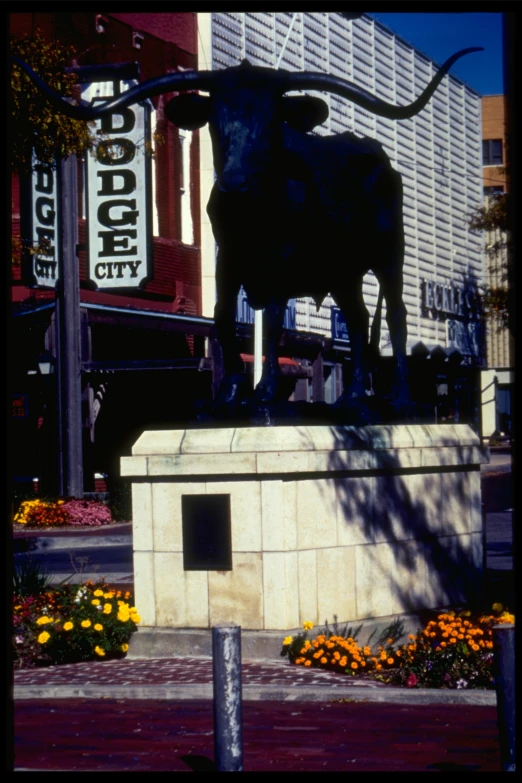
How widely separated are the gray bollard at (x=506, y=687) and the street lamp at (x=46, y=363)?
20.4 meters

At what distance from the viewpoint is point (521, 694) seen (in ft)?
19.5

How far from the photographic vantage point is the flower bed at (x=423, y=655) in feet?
29.0

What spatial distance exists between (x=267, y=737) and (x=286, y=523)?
107 inches

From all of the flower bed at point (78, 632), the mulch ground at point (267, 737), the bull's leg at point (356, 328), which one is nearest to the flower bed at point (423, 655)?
the mulch ground at point (267, 737)

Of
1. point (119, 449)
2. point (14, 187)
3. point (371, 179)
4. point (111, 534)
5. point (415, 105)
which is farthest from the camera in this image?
point (119, 449)

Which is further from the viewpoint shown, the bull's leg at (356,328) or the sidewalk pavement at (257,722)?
the bull's leg at (356,328)

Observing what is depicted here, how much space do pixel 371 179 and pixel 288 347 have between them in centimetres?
2070

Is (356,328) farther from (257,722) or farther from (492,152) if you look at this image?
(492,152)

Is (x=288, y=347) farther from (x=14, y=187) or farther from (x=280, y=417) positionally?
(x=280, y=417)

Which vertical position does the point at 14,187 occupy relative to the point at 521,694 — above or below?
above

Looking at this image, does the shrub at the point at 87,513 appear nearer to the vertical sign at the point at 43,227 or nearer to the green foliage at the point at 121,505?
the green foliage at the point at 121,505

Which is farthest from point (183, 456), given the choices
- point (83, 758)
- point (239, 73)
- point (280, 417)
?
point (83, 758)

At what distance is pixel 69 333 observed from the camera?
2466cm

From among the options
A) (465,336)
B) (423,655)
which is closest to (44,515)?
(423,655)
